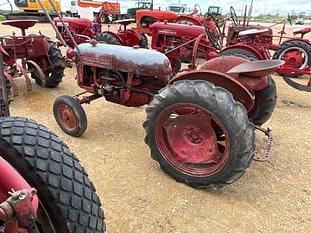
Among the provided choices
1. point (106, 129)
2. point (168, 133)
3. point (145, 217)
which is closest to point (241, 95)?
point (168, 133)

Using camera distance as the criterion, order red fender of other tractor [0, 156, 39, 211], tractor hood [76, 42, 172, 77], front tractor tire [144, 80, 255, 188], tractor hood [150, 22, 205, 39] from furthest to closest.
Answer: tractor hood [150, 22, 205, 39]
tractor hood [76, 42, 172, 77]
front tractor tire [144, 80, 255, 188]
red fender of other tractor [0, 156, 39, 211]

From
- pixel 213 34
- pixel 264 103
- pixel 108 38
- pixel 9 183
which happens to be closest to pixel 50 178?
pixel 9 183

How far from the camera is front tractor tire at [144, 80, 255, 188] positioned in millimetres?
2381

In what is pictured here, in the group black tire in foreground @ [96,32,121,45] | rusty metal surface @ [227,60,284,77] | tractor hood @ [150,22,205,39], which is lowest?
black tire in foreground @ [96,32,121,45]

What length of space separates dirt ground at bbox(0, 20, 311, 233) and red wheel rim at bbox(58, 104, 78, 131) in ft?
0.39

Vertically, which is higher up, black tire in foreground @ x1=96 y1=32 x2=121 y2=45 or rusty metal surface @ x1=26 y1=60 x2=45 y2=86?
black tire in foreground @ x1=96 y1=32 x2=121 y2=45

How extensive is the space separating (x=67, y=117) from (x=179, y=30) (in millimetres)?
3833

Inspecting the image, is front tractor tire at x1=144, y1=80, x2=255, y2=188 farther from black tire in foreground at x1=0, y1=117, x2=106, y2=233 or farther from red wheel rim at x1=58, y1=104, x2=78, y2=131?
black tire in foreground at x1=0, y1=117, x2=106, y2=233

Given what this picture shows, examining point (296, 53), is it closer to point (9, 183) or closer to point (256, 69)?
point (256, 69)

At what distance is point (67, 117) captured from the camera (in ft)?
11.6

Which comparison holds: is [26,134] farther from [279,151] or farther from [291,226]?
[279,151]

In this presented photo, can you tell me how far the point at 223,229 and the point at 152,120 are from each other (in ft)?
3.42

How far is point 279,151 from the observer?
340cm

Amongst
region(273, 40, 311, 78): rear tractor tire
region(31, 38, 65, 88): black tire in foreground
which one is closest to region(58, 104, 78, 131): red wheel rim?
region(31, 38, 65, 88): black tire in foreground
